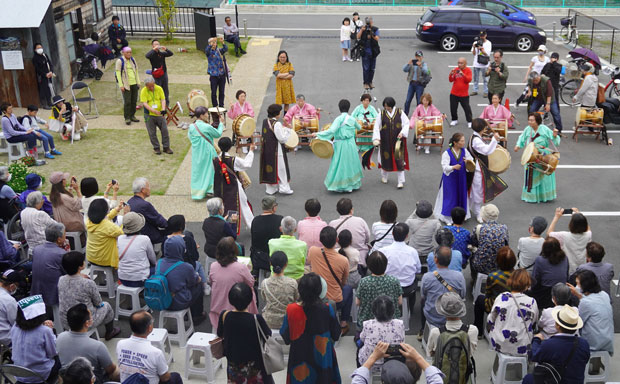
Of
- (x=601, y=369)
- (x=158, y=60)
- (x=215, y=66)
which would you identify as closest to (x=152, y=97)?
(x=215, y=66)

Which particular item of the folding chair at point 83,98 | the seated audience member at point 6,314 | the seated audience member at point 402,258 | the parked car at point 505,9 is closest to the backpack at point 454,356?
the seated audience member at point 402,258

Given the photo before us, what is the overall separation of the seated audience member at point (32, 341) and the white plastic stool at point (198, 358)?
1429mm

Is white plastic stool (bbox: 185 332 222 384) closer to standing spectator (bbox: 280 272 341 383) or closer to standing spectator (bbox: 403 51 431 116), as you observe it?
standing spectator (bbox: 280 272 341 383)

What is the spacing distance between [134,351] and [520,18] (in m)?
20.5

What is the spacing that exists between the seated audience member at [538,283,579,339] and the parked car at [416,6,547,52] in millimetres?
16470

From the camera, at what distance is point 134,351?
6.01m

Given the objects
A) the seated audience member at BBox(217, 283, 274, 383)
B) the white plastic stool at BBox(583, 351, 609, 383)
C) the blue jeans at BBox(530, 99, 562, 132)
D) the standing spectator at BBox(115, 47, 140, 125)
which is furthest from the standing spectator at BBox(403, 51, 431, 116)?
the seated audience member at BBox(217, 283, 274, 383)

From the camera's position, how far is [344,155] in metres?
11.9

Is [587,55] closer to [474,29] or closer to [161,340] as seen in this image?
[474,29]

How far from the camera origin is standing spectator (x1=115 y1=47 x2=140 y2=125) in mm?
15352

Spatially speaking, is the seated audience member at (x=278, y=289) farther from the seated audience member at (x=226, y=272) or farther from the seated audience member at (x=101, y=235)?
the seated audience member at (x=101, y=235)

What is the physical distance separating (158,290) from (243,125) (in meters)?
5.94

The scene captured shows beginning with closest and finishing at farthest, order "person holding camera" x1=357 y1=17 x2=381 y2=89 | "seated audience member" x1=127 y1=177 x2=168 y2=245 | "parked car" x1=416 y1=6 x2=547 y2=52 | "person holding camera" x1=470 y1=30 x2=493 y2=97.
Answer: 1. "seated audience member" x1=127 y1=177 x2=168 y2=245
2. "person holding camera" x1=470 y1=30 x2=493 y2=97
3. "person holding camera" x1=357 y1=17 x2=381 y2=89
4. "parked car" x1=416 y1=6 x2=547 y2=52

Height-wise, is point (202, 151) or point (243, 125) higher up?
point (243, 125)
